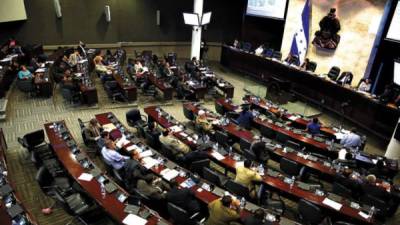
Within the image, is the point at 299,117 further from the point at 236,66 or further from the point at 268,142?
the point at 236,66

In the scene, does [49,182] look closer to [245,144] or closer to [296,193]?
[245,144]

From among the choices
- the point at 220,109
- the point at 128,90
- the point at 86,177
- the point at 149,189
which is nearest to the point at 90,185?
the point at 86,177

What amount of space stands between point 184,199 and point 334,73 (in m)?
10.9

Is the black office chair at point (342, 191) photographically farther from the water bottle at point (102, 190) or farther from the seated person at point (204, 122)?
the water bottle at point (102, 190)

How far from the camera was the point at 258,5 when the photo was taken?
59.8 ft

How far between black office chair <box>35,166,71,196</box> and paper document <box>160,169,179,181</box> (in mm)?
2088

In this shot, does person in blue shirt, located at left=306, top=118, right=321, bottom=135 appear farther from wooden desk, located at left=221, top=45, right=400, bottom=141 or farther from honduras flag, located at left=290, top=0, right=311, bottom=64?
honduras flag, located at left=290, top=0, right=311, bottom=64

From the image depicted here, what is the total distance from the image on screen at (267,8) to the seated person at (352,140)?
378 inches

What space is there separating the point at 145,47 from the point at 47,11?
588 cm

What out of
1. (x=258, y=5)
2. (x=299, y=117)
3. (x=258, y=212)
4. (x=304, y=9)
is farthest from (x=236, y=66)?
(x=258, y=212)

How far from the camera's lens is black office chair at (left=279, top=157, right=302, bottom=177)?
25.8 feet

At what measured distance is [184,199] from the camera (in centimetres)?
620

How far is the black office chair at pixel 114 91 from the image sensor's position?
13.1m

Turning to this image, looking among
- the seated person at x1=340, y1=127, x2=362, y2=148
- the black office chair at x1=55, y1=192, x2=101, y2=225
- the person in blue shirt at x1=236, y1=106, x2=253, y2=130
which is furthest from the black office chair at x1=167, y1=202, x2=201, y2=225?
the seated person at x1=340, y1=127, x2=362, y2=148
